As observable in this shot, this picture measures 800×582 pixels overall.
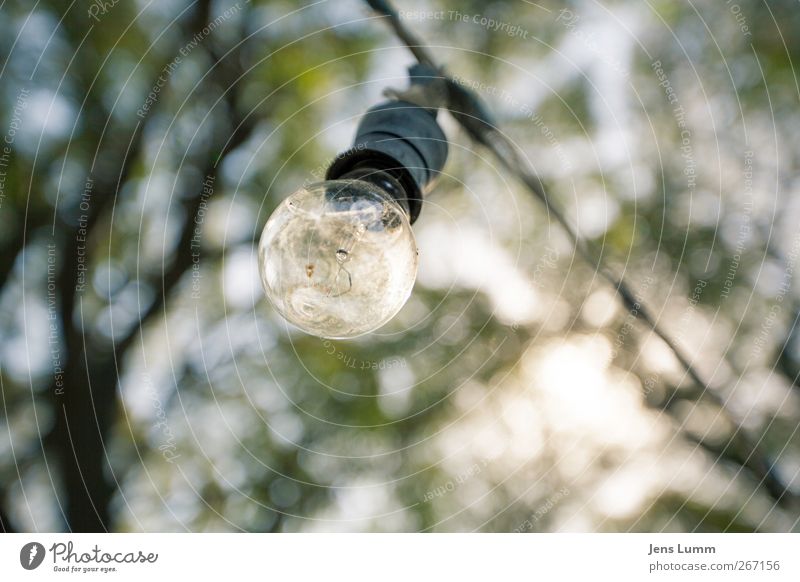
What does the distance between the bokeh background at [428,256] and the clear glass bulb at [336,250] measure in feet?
9.64

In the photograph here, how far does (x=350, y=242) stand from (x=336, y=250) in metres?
0.06

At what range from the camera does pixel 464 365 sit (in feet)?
23.5

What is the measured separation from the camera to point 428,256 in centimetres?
645

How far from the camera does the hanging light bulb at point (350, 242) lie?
247 cm

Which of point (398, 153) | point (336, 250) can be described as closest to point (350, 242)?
point (336, 250)
